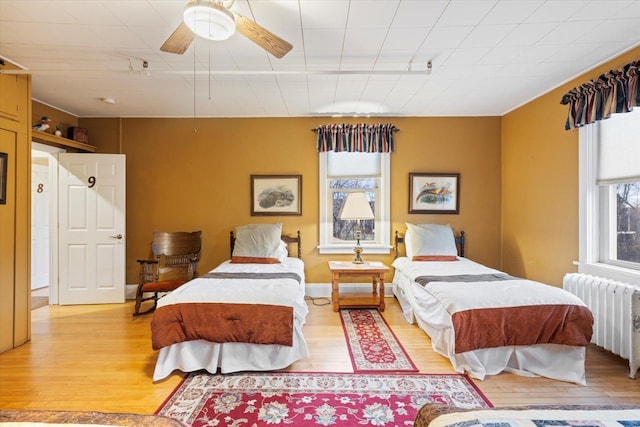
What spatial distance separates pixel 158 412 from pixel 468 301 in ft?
7.48

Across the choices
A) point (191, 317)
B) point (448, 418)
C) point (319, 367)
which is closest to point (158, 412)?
point (191, 317)

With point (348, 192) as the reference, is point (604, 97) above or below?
above

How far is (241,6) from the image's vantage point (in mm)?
2143

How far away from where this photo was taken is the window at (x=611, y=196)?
2.72 meters

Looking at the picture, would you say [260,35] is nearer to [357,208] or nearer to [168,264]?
[357,208]

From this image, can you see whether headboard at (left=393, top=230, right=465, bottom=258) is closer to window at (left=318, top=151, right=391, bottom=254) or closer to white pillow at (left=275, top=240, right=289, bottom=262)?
window at (left=318, top=151, right=391, bottom=254)

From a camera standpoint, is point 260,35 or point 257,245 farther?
point 257,245

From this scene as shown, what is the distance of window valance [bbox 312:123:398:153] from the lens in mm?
4477

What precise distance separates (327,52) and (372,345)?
267 centimetres

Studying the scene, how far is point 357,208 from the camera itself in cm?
410

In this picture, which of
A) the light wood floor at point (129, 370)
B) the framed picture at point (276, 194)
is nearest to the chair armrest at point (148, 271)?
the light wood floor at point (129, 370)

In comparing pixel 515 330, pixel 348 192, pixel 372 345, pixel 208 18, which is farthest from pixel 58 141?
pixel 515 330

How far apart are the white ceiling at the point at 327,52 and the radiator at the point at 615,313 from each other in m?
1.98

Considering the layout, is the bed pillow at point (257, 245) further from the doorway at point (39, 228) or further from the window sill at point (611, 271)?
the doorway at point (39, 228)
